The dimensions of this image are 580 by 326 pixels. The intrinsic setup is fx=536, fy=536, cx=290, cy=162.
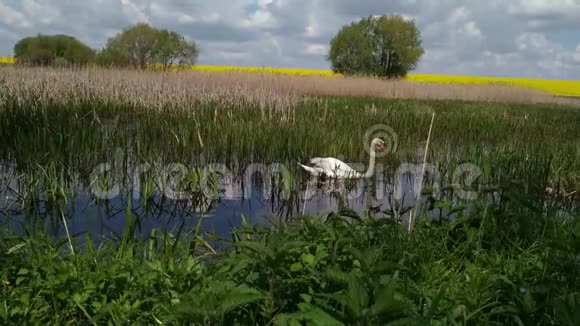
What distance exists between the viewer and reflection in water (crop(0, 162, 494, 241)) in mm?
4117

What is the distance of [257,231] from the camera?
9.96 feet

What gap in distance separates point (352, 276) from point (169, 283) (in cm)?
106

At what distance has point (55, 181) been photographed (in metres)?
4.63

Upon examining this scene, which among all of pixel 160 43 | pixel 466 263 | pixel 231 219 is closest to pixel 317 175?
pixel 231 219

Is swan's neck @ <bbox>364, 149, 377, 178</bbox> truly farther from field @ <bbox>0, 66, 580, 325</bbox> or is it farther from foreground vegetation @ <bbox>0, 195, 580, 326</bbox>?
foreground vegetation @ <bbox>0, 195, 580, 326</bbox>

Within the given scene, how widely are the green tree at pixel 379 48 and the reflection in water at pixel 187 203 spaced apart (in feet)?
147

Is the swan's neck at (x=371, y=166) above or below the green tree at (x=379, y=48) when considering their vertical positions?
below

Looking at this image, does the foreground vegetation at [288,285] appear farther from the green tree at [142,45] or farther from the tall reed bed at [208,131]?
the green tree at [142,45]

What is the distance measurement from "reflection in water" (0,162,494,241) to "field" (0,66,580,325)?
0.09ft

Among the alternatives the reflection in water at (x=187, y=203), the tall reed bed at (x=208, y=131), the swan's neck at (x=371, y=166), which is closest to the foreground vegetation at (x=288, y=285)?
the reflection in water at (x=187, y=203)

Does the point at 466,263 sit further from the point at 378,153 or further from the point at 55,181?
the point at 378,153

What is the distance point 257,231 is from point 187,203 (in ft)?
6.64

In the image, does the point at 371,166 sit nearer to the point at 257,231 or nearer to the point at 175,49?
the point at 257,231

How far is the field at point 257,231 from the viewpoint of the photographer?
7.16ft
